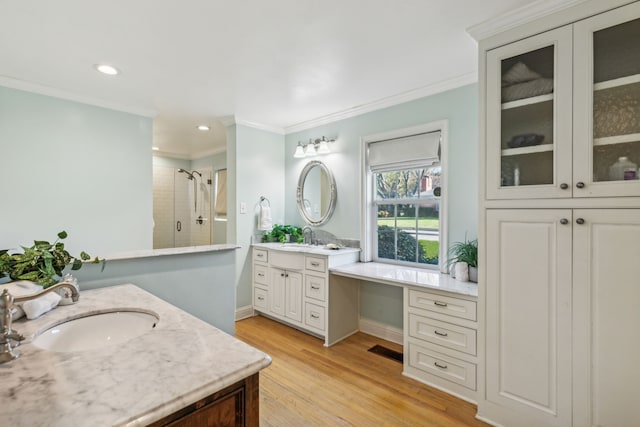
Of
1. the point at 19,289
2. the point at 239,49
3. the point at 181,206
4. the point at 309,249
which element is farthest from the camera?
the point at 181,206

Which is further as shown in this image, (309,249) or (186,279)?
(309,249)

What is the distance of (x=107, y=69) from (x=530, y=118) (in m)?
2.93

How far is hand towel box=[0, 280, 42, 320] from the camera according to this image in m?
1.18

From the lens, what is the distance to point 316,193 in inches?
147

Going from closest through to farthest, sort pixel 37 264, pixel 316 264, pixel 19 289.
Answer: pixel 19 289
pixel 37 264
pixel 316 264

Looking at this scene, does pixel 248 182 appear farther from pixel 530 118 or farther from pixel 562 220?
pixel 562 220

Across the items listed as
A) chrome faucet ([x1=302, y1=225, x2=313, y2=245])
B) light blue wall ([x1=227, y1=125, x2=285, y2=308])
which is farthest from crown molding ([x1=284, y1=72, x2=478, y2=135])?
chrome faucet ([x1=302, y1=225, x2=313, y2=245])

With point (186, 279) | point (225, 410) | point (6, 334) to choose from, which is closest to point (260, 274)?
point (186, 279)

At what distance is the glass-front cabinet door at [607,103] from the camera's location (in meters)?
1.43

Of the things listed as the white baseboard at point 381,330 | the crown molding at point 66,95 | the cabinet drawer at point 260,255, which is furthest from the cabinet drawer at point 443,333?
the crown molding at point 66,95

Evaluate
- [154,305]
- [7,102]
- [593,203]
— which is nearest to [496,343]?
[593,203]

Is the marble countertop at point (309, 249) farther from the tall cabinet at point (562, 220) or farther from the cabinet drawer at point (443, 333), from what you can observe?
the tall cabinet at point (562, 220)

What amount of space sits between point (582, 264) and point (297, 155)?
9.57 ft

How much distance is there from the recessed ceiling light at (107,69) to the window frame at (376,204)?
7.34 ft
